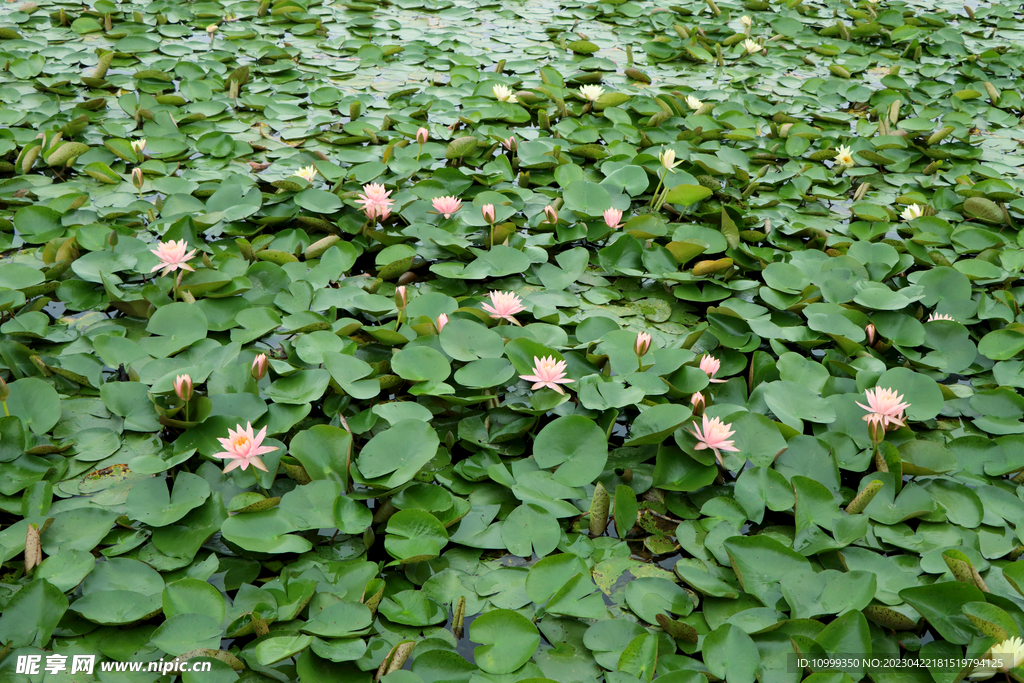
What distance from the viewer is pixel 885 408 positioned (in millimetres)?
1786

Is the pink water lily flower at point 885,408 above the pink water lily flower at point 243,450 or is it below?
above

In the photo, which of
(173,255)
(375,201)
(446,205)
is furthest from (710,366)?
(173,255)

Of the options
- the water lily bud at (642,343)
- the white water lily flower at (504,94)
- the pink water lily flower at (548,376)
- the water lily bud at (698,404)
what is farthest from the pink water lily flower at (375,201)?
the water lily bud at (698,404)

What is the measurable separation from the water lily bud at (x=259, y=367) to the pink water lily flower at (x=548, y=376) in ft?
2.25

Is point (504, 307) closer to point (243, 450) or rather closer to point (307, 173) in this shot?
point (243, 450)

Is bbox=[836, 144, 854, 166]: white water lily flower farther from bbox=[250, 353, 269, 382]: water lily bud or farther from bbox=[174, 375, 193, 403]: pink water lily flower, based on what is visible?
bbox=[174, 375, 193, 403]: pink water lily flower

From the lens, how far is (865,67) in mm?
4297

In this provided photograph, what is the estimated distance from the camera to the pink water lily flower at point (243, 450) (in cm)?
159

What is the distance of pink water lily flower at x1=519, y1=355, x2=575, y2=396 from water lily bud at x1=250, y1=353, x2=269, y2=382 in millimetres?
686

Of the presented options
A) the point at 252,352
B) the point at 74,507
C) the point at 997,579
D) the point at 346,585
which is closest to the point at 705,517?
the point at 997,579

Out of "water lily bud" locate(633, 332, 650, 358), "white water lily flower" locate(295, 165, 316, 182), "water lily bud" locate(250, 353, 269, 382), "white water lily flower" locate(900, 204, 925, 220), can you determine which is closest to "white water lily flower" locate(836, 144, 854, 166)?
"white water lily flower" locate(900, 204, 925, 220)

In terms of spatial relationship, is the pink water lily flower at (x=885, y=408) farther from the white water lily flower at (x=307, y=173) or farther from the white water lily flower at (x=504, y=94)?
the white water lily flower at (x=504, y=94)

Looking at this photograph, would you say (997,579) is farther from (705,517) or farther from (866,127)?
(866,127)

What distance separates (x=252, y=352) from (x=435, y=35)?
10.2 ft
